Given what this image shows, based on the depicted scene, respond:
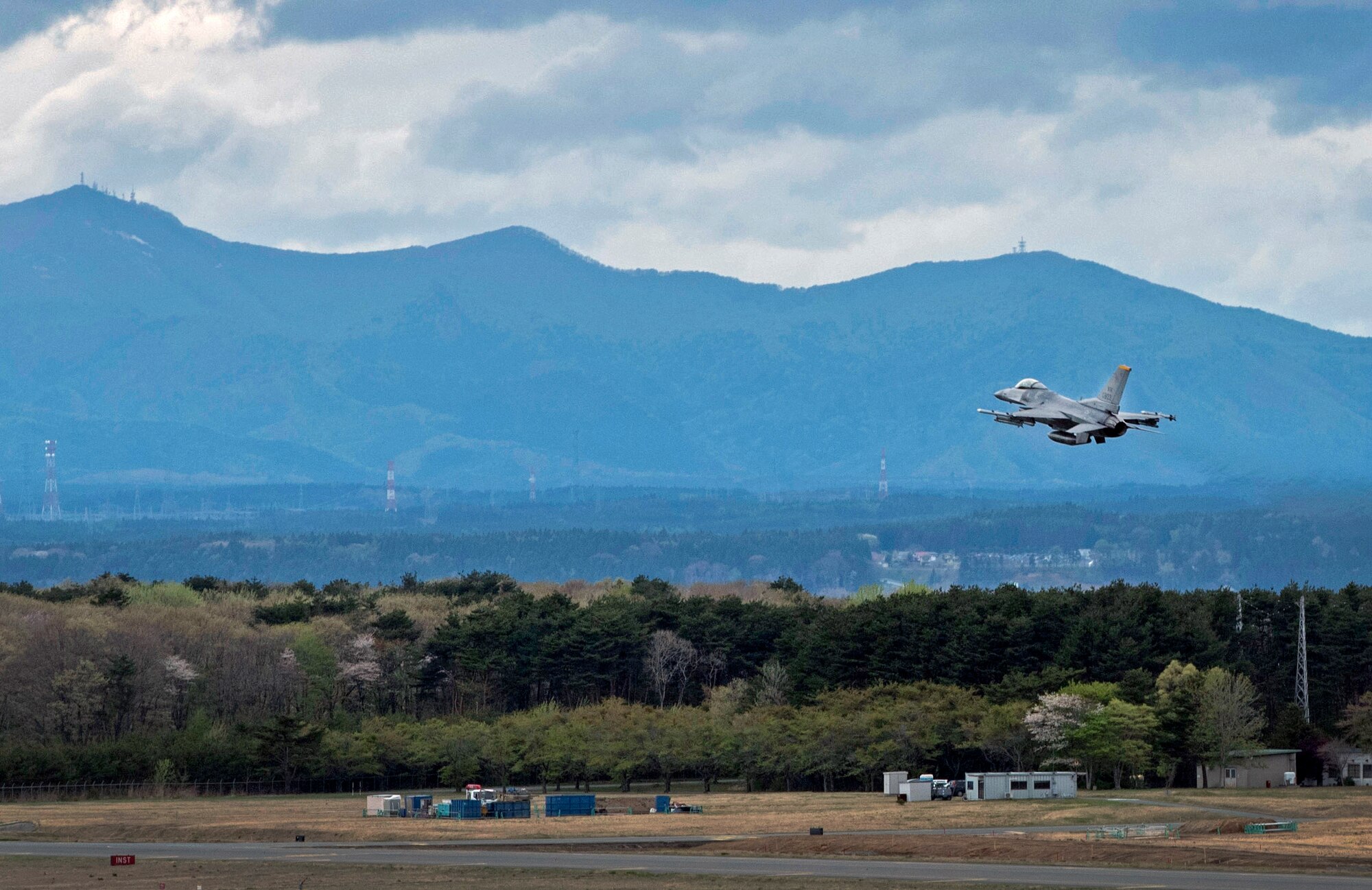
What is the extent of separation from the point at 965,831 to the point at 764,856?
18.1 metres

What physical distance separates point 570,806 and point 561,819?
6132mm

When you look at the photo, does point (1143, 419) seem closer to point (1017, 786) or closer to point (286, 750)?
point (1017, 786)

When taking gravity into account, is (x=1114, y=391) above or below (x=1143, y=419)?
above

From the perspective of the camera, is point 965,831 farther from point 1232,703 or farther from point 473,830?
point 1232,703

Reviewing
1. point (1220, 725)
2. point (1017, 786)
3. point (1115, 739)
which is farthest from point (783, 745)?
point (1220, 725)

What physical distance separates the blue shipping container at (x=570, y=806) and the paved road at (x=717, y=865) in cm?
2906

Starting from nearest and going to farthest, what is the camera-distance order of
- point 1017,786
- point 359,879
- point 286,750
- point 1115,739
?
1. point 359,879
2. point 1017,786
3. point 1115,739
4. point 286,750

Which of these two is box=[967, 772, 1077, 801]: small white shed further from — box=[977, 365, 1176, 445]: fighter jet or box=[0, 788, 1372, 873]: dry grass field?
box=[977, 365, 1176, 445]: fighter jet

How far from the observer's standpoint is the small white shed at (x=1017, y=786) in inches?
5940

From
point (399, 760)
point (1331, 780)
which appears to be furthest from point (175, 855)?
point (1331, 780)

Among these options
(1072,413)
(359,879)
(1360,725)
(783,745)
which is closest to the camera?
(359,879)

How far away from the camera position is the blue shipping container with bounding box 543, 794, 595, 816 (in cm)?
14750

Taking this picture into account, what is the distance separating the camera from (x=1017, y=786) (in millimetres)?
151875

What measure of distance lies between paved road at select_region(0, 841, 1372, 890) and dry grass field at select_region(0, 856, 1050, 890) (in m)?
2.18
